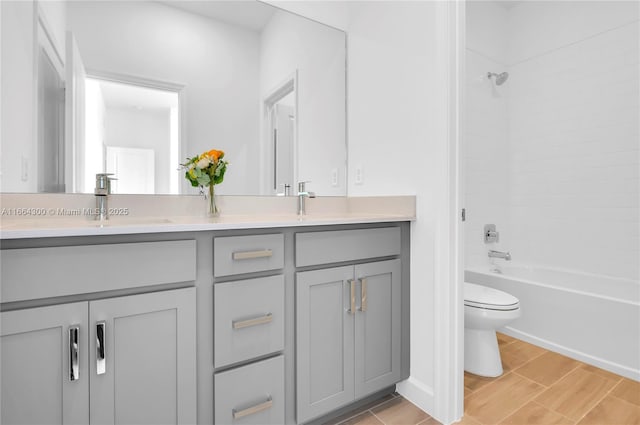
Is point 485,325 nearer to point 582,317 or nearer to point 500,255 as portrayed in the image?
point 582,317

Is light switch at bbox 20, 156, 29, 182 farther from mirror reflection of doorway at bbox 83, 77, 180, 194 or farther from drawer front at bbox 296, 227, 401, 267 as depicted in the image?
drawer front at bbox 296, 227, 401, 267

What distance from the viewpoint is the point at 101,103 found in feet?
4.61

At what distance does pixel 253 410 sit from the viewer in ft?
3.76

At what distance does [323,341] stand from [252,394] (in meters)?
0.32

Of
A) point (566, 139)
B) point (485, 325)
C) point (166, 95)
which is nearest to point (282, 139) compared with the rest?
point (166, 95)

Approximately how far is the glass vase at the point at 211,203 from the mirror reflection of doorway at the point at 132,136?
14cm

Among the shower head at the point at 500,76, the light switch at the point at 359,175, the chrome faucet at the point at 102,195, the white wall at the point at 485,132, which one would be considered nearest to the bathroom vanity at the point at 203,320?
the chrome faucet at the point at 102,195

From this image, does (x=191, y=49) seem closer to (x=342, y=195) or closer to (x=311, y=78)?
(x=311, y=78)

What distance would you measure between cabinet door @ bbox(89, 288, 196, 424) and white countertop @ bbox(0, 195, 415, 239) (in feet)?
0.67

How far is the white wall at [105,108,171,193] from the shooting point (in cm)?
143

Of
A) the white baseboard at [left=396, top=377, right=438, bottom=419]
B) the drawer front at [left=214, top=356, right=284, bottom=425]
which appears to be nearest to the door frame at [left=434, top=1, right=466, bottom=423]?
the white baseboard at [left=396, top=377, right=438, bottom=419]

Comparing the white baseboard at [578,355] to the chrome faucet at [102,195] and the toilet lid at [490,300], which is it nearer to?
the toilet lid at [490,300]

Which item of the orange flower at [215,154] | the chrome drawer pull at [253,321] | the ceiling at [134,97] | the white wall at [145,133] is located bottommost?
the chrome drawer pull at [253,321]

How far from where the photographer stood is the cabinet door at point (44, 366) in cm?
82
